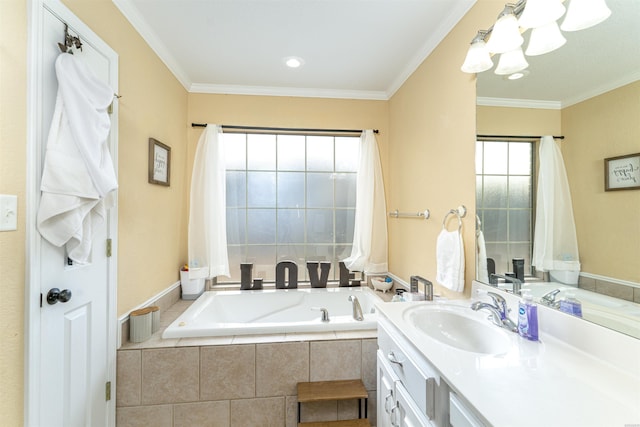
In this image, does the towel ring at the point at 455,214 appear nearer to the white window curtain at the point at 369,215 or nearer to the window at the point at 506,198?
the window at the point at 506,198

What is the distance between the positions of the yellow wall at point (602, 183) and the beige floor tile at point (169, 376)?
1.96m

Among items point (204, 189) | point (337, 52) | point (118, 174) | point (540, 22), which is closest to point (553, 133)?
point (540, 22)

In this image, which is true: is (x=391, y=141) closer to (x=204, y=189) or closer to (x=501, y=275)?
(x=501, y=275)

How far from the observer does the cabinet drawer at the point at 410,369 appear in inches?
34.7

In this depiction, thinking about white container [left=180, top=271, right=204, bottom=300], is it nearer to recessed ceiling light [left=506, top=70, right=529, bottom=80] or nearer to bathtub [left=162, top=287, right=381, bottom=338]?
bathtub [left=162, top=287, right=381, bottom=338]

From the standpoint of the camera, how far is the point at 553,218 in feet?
3.45

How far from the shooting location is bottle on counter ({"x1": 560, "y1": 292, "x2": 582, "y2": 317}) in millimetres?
952

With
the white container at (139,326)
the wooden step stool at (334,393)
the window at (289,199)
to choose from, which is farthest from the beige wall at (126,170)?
the wooden step stool at (334,393)

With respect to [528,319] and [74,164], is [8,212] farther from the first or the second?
[528,319]

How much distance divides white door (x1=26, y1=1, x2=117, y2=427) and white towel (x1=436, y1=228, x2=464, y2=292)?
6.28ft

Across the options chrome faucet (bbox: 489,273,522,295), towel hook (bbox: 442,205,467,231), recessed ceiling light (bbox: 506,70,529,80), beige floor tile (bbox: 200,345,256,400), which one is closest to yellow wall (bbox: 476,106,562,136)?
recessed ceiling light (bbox: 506,70,529,80)

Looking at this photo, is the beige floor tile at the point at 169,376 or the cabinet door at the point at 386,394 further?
the beige floor tile at the point at 169,376

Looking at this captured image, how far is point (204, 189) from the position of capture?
7.93 ft

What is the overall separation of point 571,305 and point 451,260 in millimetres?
610
